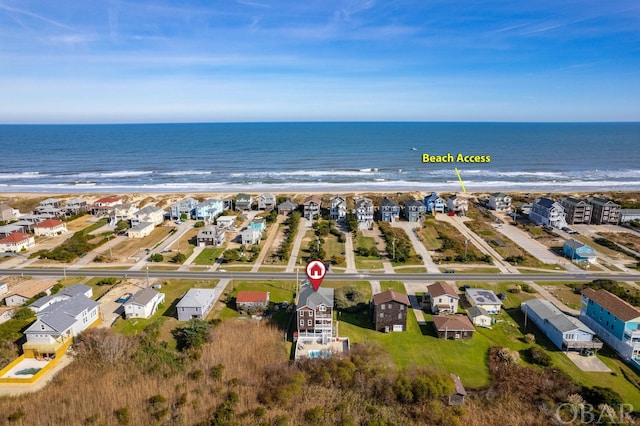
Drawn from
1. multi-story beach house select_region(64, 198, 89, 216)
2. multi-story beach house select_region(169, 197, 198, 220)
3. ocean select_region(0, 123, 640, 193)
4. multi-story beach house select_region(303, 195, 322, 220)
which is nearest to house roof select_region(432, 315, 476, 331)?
multi-story beach house select_region(303, 195, 322, 220)

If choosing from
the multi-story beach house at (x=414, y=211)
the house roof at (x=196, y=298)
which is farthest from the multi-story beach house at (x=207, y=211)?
the multi-story beach house at (x=414, y=211)

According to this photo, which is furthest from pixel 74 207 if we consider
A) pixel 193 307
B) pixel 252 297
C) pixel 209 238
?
pixel 252 297

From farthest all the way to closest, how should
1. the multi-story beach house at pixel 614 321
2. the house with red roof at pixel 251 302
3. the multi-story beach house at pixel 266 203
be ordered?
the multi-story beach house at pixel 266 203 → the house with red roof at pixel 251 302 → the multi-story beach house at pixel 614 321

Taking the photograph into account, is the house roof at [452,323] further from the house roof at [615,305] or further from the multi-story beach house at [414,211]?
the multi-story beach house at [414,211]

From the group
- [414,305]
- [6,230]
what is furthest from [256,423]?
[6,230]

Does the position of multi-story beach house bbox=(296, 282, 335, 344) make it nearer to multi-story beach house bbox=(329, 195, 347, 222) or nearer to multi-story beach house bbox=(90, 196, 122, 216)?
multi-story beach house bbox=(329, 195, 347, 222)

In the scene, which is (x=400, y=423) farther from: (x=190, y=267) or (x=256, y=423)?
(x=190, y=267)

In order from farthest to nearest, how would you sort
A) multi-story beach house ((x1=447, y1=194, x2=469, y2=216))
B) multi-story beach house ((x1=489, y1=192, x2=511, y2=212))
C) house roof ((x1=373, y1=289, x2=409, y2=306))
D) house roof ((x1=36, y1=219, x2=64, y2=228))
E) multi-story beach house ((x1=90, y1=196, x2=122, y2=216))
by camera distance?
1. multi-story beach house ((x1=489, y1=192, x2=511, y2=212))
2. multi-story beach house ((x1=90, y1=196, x2=122, y2=216))
3. multi-story beach house ((x1=447, y1=194, x2=469, y2=216))
4. house roof ((x1=36, y1=219, x2=64, y2=228))
5. house roof ((x1=373, y1=289, x2=409, y2=306))
